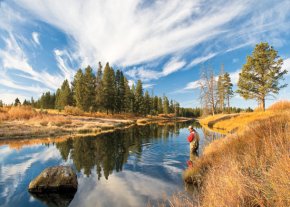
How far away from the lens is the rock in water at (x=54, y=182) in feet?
25.6

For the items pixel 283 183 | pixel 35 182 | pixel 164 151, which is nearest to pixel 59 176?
pixel 35 182

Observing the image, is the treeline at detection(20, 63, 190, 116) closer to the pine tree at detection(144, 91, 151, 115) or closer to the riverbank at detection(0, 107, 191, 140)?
the pine tree at detection(144, 91, 151, 115)

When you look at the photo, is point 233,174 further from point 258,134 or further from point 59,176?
point 59,176

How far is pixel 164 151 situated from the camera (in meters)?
15.3

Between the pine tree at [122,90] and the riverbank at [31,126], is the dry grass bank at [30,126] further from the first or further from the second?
the pine tree at [122,90]

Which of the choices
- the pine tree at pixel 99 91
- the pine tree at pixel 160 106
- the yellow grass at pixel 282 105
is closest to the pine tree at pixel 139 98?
the pine tree at pixel 99 91

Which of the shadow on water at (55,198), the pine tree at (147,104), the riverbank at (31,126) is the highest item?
the pine tree at (147,104)

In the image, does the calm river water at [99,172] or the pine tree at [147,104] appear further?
the pine tree at [147,104]

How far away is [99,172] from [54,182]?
271 centimetres

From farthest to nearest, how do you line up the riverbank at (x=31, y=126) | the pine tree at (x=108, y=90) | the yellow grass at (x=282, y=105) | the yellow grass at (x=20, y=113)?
the pine tree at (x=108, y=90) → the yellow grass at (x=20, y=113) → the yellow grass at (x=282, y=105) → the riverbank at (x=31, y=126)

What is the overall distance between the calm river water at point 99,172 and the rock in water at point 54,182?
370 mm

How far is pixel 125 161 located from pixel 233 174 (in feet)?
28.5

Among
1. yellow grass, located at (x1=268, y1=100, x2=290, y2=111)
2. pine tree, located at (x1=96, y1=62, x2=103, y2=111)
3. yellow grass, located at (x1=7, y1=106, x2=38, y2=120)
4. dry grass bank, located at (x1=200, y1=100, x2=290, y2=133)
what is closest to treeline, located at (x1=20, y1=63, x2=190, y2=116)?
pine tree, located at (x1=96, y1=62, x2=103, y2=111)

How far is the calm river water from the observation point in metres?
7.18
